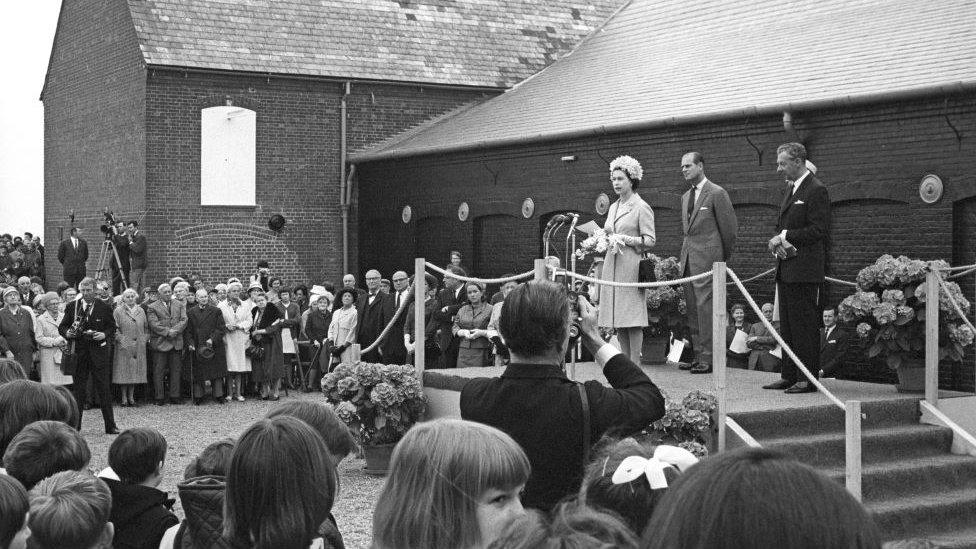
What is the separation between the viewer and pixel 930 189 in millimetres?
13859

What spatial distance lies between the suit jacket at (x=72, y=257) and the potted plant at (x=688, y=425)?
19.2 m

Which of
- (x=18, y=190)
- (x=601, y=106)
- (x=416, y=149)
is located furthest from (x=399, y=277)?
(x=18, y=190)

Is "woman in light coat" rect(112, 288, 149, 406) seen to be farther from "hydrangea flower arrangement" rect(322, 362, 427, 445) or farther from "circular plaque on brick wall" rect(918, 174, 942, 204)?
"circular plaque on brick wall" rect(918, 174, 942, 204)

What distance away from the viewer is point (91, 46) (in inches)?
1058

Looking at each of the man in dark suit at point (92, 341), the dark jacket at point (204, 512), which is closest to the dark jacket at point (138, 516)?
the dark jacket at point (204, 512)

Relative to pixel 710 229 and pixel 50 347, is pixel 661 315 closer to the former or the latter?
pixel 710 229

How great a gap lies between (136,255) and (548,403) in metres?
20.8

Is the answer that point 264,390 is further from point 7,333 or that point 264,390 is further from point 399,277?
point 7,333

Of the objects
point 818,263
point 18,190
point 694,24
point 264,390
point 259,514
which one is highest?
point 694,24

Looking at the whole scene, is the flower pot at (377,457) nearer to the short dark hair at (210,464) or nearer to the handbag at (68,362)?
the handbag at (68,362)

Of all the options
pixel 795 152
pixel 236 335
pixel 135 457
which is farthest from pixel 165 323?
pixel 135 457

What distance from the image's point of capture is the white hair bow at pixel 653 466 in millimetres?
3160

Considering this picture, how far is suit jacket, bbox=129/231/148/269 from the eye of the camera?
77.0ft

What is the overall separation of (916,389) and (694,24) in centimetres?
1210
